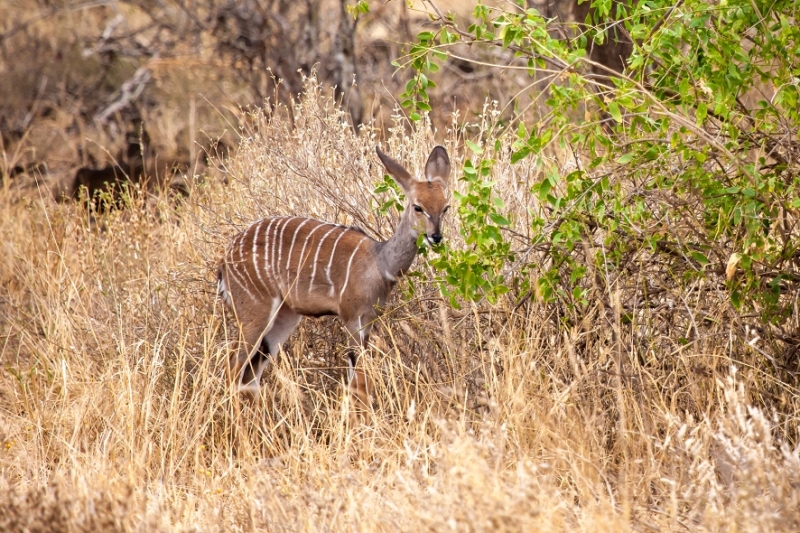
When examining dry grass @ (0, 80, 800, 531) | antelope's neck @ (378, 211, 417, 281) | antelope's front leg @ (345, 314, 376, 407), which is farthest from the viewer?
antelope's neck @ (378, 211, 417, 281)

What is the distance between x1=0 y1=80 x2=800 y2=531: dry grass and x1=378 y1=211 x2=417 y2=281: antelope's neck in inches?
4.7

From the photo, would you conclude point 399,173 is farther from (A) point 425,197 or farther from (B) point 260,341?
(B) point 260,341

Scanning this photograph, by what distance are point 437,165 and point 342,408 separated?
142 cm

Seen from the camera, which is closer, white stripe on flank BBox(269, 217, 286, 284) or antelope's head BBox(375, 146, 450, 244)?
antelope's head BBox(375, 146, 450, 244)

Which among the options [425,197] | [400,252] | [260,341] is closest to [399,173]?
[425,197]

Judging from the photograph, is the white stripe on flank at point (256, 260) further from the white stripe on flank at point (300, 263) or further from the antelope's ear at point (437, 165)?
the antelope's ear at point (437, 165)

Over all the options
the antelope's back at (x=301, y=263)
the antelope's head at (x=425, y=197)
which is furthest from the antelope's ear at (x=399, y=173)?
the antelope's back at (x=301, y=263)

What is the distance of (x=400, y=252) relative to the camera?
17.4 feet

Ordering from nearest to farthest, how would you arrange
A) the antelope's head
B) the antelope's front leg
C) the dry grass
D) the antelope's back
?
the dry grass < the antelope's head < the antelope's front leg < the antelope's back

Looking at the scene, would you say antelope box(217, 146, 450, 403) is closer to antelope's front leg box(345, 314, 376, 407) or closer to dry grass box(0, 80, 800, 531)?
antelope's front leg box(345, 314, 376, 407)

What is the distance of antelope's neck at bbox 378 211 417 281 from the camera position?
208 inches

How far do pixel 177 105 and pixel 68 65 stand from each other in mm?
1729

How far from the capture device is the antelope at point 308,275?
5.32 meters

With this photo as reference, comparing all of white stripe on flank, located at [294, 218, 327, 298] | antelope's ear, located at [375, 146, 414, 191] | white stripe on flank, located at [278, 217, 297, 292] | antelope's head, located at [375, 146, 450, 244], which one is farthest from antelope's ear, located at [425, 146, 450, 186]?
white stripe on flank, located at [278, 217, 297, 292]
